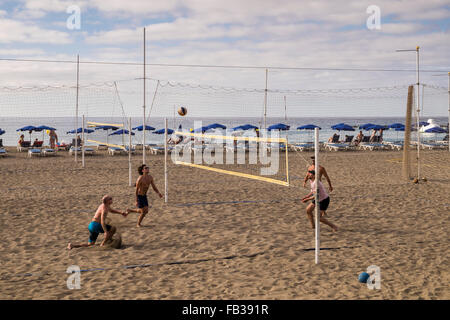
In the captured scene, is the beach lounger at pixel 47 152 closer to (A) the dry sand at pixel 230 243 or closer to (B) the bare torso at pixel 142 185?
(A) the dry sand at pixel 230 243

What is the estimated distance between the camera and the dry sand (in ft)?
17.7

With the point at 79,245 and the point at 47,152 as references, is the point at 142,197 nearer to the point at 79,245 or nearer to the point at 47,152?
the point at 79,245

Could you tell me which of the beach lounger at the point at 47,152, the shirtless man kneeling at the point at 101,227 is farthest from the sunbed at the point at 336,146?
the shirtless man kneeling at the point at 101,227

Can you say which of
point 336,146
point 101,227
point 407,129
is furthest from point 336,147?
point 101,227

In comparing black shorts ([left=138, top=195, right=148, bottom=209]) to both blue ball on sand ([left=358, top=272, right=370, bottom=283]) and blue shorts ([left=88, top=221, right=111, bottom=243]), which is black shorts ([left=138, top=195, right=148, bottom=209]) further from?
blue ball on sand ([left=358, top=272, right=370, bottom=283])

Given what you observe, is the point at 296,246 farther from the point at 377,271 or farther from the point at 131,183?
the point at 131,183

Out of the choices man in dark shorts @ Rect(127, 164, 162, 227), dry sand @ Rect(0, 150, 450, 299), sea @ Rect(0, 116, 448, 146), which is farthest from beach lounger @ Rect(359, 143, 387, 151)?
man in dark shorts @ Rect(127, 164, 162, 227)

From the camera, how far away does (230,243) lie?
23.9ft

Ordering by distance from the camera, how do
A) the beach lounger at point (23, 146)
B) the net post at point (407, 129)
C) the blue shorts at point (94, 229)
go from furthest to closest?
the beach lounger at point (23, 146)
the net post at point (407, 129)
the blue shorts at point (94, 229)

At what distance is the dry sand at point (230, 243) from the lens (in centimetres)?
540
